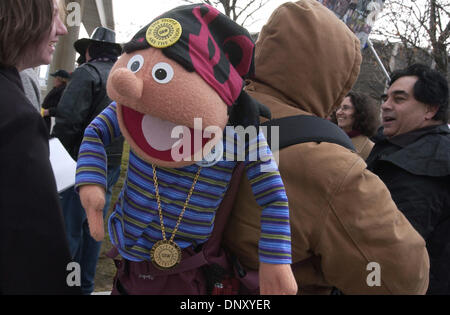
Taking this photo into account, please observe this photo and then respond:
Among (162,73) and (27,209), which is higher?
(162,73)

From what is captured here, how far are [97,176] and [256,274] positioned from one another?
0.60 metres

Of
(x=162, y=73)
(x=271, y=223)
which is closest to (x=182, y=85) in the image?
(x=162, y=73)

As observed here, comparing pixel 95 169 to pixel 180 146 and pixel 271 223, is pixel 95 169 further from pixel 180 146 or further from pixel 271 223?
pixel 271 223

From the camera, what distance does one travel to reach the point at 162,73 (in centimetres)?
101

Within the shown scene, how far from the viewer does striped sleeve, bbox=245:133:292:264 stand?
110cm

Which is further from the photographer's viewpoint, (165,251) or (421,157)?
(421,157)

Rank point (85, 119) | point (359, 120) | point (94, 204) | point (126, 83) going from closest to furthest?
point (126, 83) < point (94, 204) < point (85, 119) < point (359, 120)

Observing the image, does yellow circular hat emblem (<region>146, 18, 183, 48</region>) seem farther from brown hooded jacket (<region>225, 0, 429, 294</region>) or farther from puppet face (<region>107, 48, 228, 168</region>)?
brown hooded jacket (<region>225, 0, 429, 294</region>)

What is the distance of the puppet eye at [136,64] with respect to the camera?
1.03 metres

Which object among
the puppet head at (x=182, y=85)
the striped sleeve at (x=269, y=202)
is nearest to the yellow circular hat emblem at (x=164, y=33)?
the puppet head at (x=182, y=85)

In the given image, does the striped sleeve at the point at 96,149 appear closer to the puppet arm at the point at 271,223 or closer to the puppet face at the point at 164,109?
the puppet face at the point at 164,109

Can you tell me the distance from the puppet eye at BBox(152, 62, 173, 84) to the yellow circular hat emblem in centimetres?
6

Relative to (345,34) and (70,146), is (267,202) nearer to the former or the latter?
(345,34)

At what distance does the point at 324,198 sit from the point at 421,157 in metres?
1.15
